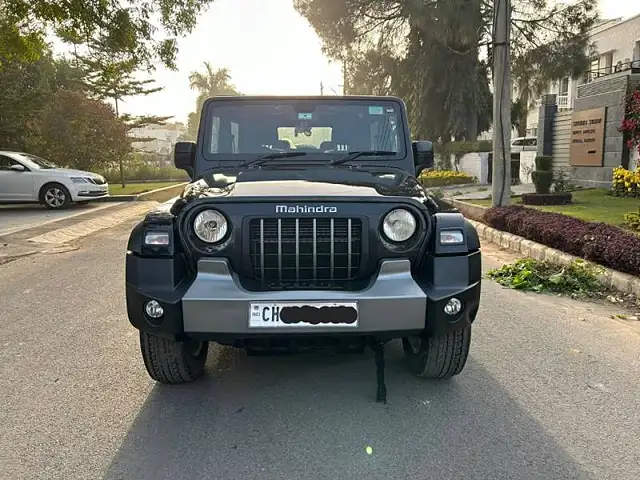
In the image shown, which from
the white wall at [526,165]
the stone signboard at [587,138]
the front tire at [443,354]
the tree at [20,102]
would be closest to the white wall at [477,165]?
the white wall at [526,165]

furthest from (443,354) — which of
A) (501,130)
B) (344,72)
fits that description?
(344,72)

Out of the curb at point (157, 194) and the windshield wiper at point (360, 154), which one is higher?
the windshield wiper at point (360, 154)

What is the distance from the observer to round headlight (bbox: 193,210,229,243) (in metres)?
3.13

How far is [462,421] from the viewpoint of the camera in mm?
3076

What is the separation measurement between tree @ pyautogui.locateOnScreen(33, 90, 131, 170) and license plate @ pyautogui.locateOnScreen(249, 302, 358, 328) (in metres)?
19.2

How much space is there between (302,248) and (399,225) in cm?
55

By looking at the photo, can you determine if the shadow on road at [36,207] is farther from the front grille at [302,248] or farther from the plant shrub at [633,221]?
the front grille at [302,248]

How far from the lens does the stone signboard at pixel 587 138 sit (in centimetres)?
1491

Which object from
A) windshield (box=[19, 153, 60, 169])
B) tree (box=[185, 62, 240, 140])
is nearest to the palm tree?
tree (box=[185, 62, 240, 140])

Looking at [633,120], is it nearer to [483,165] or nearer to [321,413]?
[483,165]

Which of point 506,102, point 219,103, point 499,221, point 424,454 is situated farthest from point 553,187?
point 424,454

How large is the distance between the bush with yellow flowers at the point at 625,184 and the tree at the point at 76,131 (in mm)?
16586

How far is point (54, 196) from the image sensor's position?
15.0m

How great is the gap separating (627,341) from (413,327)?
2422mm
